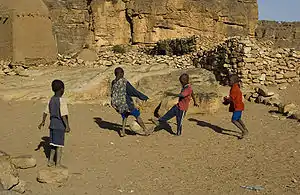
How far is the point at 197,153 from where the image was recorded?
261 inches

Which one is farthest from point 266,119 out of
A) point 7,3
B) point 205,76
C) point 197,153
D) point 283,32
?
point 283,32

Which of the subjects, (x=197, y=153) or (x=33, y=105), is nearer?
(x=197, y=153)

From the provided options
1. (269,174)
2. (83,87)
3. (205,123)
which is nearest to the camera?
(269,174)

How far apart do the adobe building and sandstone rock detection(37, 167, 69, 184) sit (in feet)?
41.4

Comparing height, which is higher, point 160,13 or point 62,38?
point 160,13

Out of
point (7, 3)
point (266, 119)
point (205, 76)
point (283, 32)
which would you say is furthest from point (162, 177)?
point (283, 32)

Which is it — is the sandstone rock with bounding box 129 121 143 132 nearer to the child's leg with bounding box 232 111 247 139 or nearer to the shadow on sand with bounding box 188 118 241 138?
the shadow on sand with bounding box 188 118 241 138

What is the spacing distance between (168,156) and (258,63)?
723cm

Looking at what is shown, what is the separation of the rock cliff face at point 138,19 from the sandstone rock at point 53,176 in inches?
813

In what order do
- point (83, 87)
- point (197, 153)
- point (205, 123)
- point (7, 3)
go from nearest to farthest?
1. point (197, 153)
2. point (205, 123)
3. point (83, 87)
4. point (7, 3)

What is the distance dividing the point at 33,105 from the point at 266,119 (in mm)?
5435

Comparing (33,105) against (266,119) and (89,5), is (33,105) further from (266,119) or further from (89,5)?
(89,5)

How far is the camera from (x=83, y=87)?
36.1ft

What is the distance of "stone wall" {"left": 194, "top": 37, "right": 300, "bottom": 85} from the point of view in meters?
12.6
